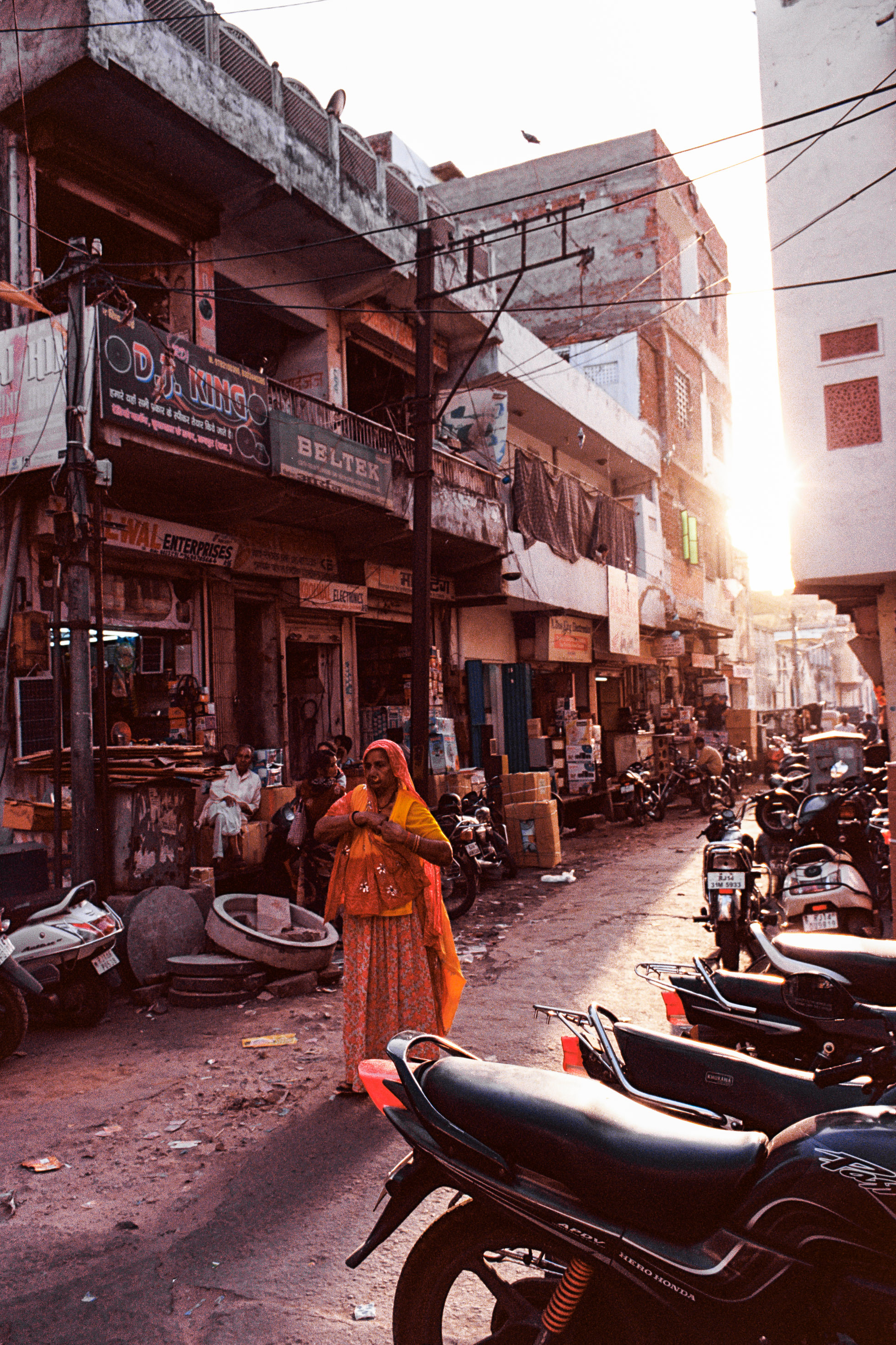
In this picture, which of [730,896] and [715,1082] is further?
[730,896]

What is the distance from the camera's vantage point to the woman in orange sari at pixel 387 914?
4605mm

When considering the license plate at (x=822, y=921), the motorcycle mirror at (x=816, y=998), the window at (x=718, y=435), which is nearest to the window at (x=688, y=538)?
the window at (x=718, y=435)

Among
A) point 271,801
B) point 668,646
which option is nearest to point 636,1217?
Answer: point 271,801

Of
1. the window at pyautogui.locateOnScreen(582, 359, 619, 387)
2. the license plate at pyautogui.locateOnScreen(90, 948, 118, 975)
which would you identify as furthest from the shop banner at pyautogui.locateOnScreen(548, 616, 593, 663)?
the license plate at pyautogui.locateOnScreen(90, 948, 118, 975)

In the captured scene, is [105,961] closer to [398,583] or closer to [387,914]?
[387,914]

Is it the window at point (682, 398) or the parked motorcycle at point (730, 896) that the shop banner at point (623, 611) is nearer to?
the window at point (682, 398)

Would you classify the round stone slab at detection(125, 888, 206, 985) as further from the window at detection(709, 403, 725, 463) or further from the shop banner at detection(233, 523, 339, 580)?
the window at detection(709, 403, 725, 463)

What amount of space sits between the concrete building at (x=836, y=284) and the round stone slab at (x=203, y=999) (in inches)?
343

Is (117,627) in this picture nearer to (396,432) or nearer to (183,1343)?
(396,432)

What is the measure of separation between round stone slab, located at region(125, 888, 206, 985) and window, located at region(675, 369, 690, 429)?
2427cm

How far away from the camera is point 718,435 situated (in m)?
33.7

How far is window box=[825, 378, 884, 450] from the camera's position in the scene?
1199 cm

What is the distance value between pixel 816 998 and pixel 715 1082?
0.78 meters

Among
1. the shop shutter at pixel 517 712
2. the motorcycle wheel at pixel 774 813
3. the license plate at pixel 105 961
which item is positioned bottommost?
Result: the license plate at pixel 105 961
